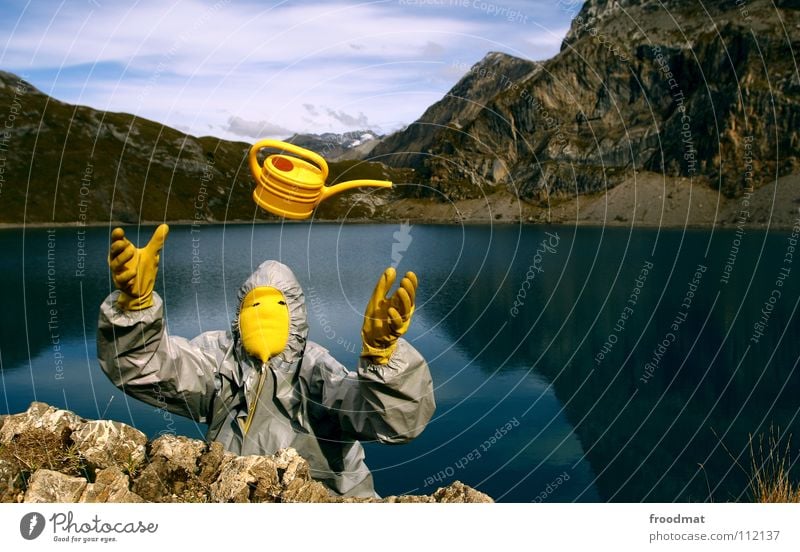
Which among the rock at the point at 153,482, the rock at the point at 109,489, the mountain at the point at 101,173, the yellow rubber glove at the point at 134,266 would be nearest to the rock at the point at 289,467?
the rock at the point at 153,482

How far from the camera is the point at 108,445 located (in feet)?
13.4

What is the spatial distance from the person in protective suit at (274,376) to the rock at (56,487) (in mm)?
669

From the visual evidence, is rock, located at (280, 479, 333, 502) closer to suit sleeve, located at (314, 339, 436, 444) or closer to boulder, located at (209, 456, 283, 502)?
boulder, located at (209, 456, 283, 502)

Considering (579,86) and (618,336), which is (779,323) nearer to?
(618,336)

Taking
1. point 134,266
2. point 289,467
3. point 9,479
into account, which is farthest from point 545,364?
point 134,266

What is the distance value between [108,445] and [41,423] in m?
0.54

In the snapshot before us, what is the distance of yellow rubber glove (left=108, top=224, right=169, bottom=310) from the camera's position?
133 inches

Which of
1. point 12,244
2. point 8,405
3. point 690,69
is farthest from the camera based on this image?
point 690,69

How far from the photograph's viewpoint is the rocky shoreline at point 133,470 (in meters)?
3.76

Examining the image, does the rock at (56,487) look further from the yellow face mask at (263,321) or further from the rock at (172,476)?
the yellow face mask at (263,321)
